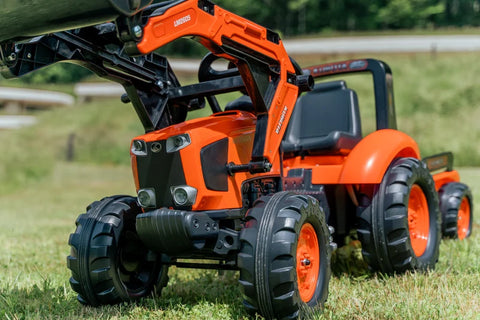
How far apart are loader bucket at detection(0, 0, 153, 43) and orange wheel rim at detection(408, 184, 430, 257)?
3029 mm

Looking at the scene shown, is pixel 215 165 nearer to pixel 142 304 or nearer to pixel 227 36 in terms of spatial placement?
pixel 227 36

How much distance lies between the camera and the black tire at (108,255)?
3.60 metres

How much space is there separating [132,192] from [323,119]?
26.7 feet

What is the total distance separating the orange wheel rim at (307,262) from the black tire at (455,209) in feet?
9.68

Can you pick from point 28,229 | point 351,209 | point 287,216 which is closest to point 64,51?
point 287,216

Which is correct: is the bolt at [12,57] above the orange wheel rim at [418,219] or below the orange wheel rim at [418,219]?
above

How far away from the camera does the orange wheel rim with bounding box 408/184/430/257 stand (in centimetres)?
466

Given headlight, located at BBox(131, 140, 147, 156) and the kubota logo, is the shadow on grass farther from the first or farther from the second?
the kubota logo

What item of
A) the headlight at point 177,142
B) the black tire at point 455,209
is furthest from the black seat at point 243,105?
the black tire at point 455,209

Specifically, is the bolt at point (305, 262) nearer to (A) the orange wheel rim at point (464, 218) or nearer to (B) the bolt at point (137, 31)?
(B) the bolt at point (137, 31)

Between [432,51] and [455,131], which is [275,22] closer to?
[432,51]

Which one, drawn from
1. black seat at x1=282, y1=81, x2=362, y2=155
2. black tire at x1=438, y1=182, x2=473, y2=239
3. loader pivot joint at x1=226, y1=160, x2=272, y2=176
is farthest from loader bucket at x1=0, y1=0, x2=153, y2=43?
black tire at x1=438, y1=182, x2=473, y2=239

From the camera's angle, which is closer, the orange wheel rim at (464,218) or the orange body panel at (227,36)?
the orange body panel at (227,36)

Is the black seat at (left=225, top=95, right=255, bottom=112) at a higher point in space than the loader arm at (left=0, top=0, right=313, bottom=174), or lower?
lower
